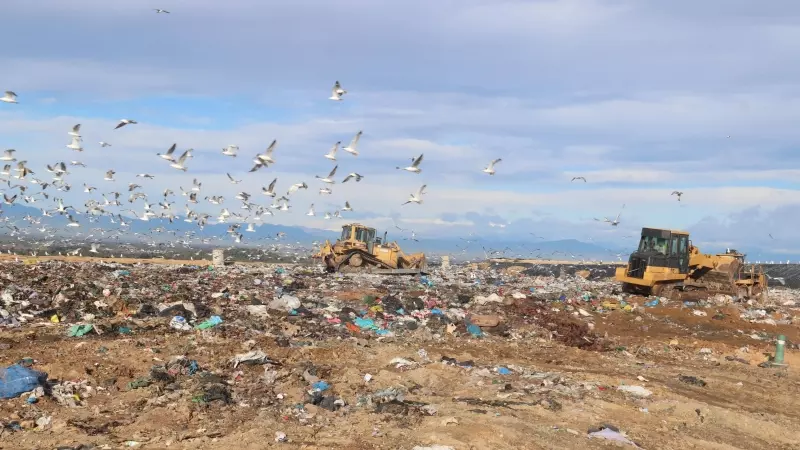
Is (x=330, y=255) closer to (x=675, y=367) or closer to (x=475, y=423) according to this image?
(x=675, y=367)

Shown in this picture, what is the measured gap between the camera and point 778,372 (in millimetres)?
11203

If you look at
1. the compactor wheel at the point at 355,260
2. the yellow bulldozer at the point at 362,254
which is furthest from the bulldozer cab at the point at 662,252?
the compactor wheel at the point at 355,260

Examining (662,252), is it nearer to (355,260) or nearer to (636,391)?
(355,260)

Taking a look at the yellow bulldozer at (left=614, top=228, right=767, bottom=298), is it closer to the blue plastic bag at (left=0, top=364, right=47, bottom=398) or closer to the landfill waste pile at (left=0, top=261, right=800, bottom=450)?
the landfill waste pile at (left=0, top=261, right=800, bottom=450)

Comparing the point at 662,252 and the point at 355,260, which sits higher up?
the point at 662,252

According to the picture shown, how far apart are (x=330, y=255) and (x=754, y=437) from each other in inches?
728

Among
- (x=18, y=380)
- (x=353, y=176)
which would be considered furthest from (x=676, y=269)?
(x=18, y=380)

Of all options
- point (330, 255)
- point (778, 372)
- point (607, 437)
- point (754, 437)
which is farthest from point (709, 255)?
point (607, 437)

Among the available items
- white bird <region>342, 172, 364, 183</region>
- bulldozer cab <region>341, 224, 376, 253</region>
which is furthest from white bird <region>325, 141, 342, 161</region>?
bulldozer cab <region>341, 224, 376, 253</region>

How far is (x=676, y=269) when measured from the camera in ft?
63.2

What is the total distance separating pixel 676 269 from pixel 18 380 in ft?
54.9

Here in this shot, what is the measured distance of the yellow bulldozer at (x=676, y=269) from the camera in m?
19.1

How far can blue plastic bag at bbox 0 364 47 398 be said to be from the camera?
21.9ft

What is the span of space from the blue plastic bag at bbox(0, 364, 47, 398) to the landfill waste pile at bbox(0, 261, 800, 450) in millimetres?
17
